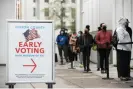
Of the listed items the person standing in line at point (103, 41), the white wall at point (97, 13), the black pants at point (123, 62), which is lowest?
the black pants at point (123, 62)

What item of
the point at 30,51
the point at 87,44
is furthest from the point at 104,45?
the point at 30,51

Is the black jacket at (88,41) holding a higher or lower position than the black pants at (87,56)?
higher

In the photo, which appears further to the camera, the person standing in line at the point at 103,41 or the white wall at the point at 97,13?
the white wall at the point at 97,13

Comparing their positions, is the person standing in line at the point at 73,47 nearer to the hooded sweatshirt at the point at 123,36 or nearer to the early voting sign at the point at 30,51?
the hooded sweatshirt at the point at 123,36

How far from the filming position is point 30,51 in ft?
29.6

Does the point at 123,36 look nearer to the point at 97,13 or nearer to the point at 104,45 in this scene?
the point at 104,45

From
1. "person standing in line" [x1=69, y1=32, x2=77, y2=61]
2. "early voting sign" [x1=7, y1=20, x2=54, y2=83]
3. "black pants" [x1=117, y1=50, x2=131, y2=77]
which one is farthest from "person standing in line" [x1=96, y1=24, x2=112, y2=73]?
"early voting sign" [x1=7, y1=20, x2=54, y2=83]

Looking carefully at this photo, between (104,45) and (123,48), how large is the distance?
8.84ft

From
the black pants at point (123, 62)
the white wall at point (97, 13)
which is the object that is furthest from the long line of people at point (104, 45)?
the white wall at point (97, 13)

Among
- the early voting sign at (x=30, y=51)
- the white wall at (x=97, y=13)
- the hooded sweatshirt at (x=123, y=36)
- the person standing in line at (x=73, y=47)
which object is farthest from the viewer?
the white wall at (x=97, y=13)

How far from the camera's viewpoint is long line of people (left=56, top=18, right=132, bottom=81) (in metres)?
13.5

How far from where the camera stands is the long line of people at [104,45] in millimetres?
13492

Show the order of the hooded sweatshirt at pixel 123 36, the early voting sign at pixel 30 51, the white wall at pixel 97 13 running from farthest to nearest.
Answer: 1. the white wall at pixel 97 13
2. the hooded sweatshirt at pixel 123 36
3. the early voting sign at pixel 30 51

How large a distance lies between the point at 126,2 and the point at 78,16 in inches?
394
